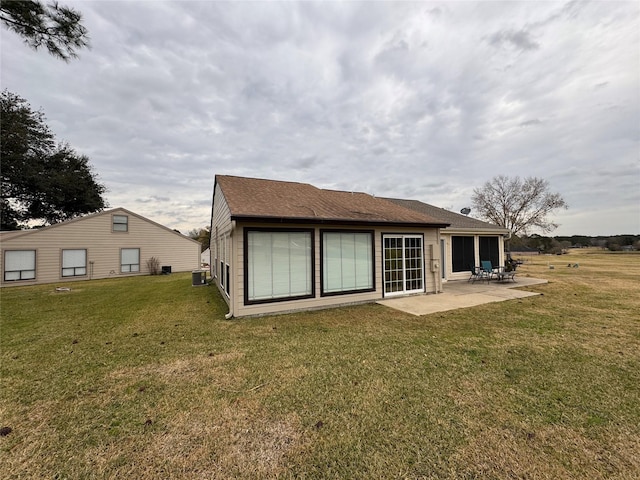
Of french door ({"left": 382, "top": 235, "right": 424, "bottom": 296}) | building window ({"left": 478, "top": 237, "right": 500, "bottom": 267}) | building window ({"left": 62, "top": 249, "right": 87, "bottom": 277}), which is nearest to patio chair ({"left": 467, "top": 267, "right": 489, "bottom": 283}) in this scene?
building window ({"left": 478, "top": 237, "right": 500, "bottom": 267})

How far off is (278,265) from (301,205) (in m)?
2.16

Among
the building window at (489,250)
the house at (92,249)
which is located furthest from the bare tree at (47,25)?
the building window at (489,250)

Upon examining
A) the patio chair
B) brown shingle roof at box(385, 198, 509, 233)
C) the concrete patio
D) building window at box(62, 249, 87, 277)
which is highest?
brown shingle roof at box(385, 198, 509, 233)

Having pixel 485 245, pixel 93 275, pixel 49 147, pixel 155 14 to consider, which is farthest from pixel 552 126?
pixel 49 147

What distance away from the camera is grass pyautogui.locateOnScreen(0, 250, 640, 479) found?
6.93ft

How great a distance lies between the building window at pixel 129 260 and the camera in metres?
18.5

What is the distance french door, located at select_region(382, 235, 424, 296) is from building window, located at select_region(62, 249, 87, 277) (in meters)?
19.8

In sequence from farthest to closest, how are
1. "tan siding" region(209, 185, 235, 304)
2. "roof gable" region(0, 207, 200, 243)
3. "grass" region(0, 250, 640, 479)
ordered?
"roof gable" region(0, 207, 200, 243), "tan siding" region(209, 185, 235, 304), "grass" region(0, 250, 640, 479)

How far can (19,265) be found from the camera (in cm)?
1523

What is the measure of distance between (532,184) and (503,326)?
30188mm

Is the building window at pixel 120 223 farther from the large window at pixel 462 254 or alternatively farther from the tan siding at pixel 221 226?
the large window at pixel 462 254

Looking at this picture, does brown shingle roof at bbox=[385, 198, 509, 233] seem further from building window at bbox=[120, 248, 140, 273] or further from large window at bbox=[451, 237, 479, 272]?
building window at bbox=[120, 248, 140, 273]

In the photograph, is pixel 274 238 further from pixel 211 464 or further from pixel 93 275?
pixel 93 275

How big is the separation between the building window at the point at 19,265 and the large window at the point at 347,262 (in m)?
19.4
